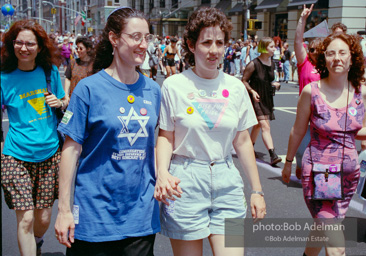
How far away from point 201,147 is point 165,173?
269mm

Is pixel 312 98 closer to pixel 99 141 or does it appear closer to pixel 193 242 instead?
pixel 193 242

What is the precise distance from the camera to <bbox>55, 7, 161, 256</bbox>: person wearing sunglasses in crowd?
246cm

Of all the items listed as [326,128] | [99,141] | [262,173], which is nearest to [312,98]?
[326,128]

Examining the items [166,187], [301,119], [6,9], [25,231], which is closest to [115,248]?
[166,187]

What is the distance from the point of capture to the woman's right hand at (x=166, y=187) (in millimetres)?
2494

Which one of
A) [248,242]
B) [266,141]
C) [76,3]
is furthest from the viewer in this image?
[76,3]

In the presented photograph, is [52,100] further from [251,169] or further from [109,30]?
[251,169]

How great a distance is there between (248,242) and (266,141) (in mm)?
3287

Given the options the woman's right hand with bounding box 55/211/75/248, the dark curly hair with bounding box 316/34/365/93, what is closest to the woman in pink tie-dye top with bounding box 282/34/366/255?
the dark curly hair with bounding box 316/34/365/93

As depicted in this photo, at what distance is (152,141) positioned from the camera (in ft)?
8.68

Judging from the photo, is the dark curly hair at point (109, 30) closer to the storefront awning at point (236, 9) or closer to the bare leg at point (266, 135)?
the bare leg at point (266, 135)

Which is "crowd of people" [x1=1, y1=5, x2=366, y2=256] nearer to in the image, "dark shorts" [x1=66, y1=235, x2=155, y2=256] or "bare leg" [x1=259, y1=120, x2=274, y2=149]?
"dark shorts" [x1=66, y1=235, x2=155, y2=256]

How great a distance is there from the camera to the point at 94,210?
2.48 meters

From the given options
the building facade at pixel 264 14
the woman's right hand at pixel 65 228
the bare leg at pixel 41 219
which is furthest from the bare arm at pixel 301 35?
the woman's right hand at pixel 65 228
